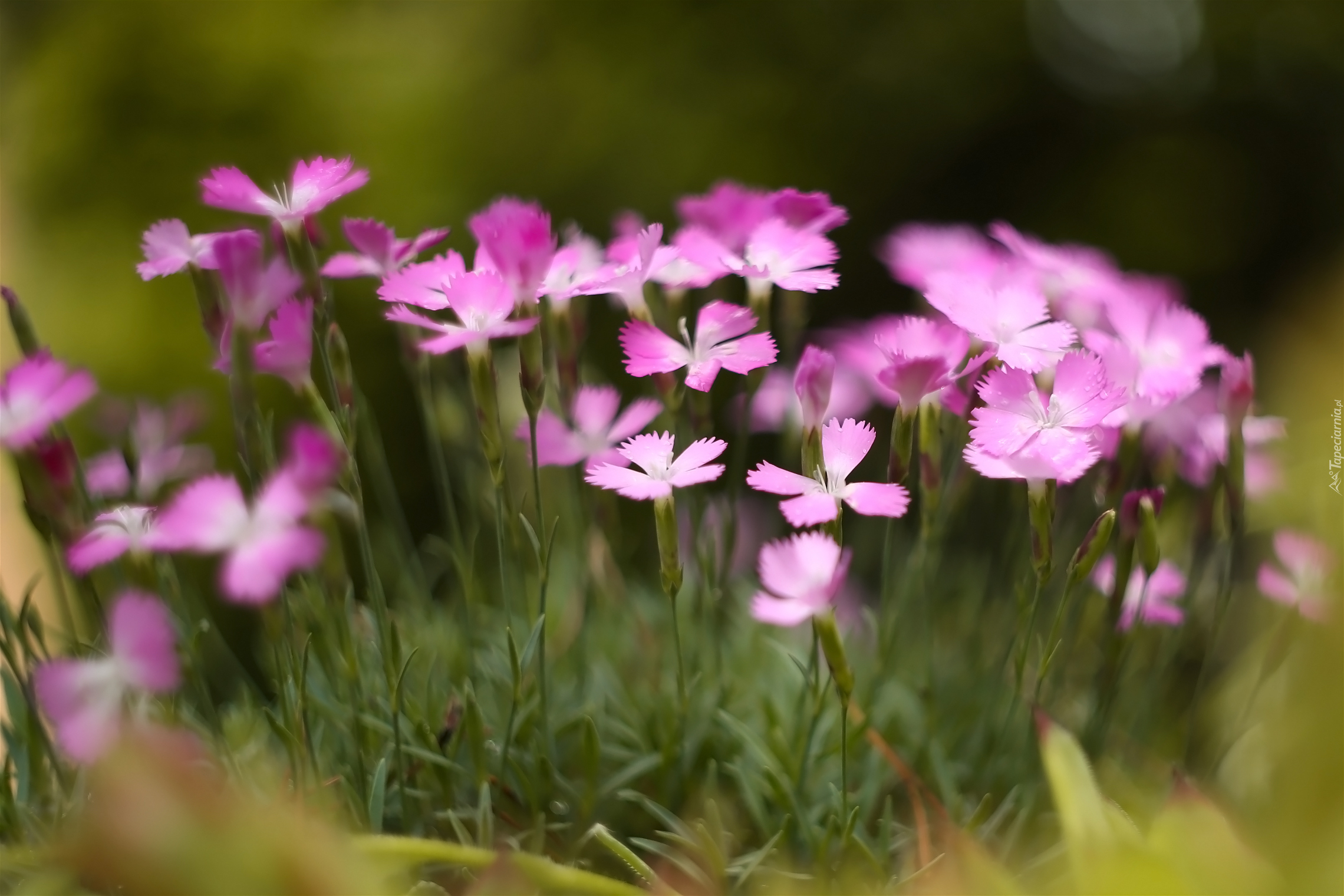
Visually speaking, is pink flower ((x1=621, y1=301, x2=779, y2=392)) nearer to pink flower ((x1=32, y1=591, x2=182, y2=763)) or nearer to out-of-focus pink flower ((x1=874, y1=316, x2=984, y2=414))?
out-of-focus pink flower ((x1=874, y1=316, x2=984, y2=414))

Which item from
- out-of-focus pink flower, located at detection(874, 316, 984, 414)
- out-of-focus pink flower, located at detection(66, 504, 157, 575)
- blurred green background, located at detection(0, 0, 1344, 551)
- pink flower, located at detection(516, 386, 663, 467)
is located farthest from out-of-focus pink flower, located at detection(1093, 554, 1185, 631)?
blurred green background, located at detection(0, 0, 1344, 551)

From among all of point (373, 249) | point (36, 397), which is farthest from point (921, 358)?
point (36, 397)

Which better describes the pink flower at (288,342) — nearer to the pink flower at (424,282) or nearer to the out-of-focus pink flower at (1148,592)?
the pink flower at (424,282)

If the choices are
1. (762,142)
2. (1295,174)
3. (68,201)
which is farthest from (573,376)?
(1295,174)

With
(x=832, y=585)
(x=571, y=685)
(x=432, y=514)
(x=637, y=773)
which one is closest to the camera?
(x=832, y=585)

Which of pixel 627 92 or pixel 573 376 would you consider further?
pixel 627 92

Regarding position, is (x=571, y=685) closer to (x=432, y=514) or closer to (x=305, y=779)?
(x=305, y=779)

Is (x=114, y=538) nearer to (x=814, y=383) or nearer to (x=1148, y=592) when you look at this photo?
(x=814, y=383)
